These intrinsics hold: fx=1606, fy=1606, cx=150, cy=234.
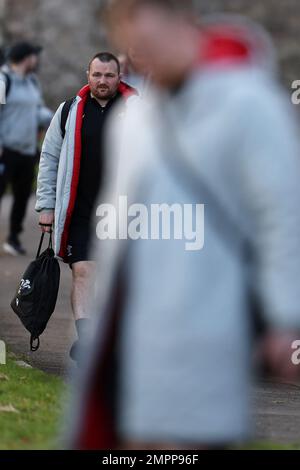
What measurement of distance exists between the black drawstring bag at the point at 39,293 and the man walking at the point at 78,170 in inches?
4.0

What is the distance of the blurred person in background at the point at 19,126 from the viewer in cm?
1458

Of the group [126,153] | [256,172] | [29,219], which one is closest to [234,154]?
[256,172]

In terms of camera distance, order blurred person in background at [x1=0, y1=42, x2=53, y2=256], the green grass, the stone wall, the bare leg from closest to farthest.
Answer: the green grass, the bare leg, blurred person in background at [x1=0, y1=42, x2=53, y2=256], the stone wall

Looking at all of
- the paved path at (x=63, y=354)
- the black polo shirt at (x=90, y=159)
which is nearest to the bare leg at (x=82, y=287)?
the black polo shirt at (x=90, y=159)

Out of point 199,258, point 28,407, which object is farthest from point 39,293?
point 199,258

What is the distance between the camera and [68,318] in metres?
11.4

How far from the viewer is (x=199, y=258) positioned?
14.0 ft

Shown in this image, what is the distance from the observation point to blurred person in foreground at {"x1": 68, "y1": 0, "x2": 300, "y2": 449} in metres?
4.18

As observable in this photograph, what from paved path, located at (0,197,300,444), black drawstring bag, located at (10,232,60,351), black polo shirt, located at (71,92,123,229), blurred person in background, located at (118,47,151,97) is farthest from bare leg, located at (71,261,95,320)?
blurred person in background, located at (118,47,151,97)

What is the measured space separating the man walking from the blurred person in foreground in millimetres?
4561

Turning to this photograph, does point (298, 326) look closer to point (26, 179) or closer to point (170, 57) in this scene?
point (170, 57)

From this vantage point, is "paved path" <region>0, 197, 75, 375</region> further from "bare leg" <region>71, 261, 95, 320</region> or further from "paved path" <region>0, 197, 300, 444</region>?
"bare leg" <region>71, 261, 95, 320</region>

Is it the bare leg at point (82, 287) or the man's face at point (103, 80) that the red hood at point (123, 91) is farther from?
the bare leg at point (82, 287)

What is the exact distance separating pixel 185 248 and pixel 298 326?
1.36 ft
